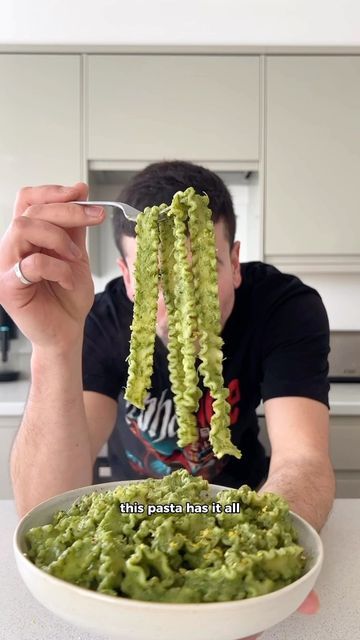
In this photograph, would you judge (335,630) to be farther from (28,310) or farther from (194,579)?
(28,310)

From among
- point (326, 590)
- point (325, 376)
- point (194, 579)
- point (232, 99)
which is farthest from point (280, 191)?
point (194, 579)

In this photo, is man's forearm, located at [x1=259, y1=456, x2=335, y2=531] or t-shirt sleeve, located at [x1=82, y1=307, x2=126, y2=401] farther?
t-shirt sleeve, located at [x1=82, y1=307, x2=126, y2=401]

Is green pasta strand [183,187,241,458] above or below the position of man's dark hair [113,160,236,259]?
below

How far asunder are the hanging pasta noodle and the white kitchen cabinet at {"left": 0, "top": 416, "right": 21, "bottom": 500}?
5.26 ft

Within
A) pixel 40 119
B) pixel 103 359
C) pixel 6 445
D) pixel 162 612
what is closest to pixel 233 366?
pixel 103 359

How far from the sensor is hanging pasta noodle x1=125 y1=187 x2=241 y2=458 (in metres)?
0.60

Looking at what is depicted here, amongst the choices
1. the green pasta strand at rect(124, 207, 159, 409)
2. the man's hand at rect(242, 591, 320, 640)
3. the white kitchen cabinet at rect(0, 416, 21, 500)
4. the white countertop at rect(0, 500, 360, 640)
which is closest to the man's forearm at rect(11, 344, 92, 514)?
the white countertop at rect(0, 500, 360, 640)

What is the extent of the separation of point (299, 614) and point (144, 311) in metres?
0.42

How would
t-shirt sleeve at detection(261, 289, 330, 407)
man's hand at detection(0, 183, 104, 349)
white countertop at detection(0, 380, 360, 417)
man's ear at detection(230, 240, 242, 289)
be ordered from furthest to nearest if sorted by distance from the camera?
white countertop at detection(0, 380, 360, 417)
man's ear at detection(230, 240, 242, 289)
t-shirt sleeve at detection(261, 289, 330, 407)
man's hand at detection(0, 183, 104, 349)

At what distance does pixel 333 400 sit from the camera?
2160mm

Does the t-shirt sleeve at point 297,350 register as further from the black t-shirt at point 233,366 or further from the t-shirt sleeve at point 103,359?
the t-shirt sleeve at point 103,359

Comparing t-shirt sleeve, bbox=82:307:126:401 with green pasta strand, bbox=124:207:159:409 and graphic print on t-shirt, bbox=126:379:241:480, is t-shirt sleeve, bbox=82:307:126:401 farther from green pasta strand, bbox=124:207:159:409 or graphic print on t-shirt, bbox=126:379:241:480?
green pasta strand, bbox=124:207:159:409

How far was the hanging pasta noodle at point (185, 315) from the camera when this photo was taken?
600mm

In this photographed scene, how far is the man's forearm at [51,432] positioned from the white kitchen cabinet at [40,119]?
161 cm
